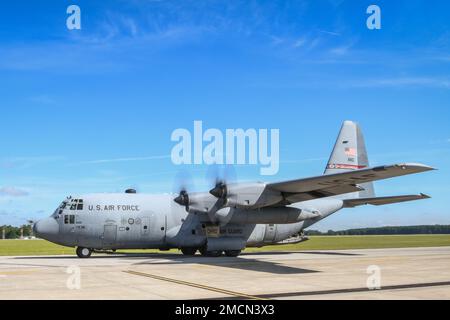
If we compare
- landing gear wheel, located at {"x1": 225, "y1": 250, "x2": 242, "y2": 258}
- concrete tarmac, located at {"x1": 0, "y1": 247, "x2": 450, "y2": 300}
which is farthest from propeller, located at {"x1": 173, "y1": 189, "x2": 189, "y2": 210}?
concrete tarmac, located at {"x1": 0, "y1": 247, "x2": 450, "y2": 300}

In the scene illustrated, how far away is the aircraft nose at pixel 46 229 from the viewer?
26.7 metres

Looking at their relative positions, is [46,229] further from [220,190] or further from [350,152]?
[350,152]

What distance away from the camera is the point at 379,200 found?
29938 mm

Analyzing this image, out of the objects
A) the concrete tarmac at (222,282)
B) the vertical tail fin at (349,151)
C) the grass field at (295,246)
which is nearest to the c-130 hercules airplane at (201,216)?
the vertical tail fin at (349,151)

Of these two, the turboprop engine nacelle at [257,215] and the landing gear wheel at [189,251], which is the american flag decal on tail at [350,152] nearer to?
the turboprop engine nacelle at [257,215]

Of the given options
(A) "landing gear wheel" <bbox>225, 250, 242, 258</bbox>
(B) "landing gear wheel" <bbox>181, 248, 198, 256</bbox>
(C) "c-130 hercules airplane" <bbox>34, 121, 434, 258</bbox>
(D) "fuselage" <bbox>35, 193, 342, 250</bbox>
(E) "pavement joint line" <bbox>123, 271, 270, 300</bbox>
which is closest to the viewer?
(E) "pavement joint line" <bbox>123, 271, 270, 300</bbox>

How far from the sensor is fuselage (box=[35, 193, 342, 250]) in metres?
26.7

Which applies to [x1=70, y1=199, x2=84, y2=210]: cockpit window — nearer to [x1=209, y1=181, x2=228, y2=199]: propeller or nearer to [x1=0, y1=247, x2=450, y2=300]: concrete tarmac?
[x1=0, y1=247, x2=450, y2=300]: concrete tarmac

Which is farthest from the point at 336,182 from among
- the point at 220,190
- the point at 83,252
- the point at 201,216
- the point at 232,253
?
the point at 83,252

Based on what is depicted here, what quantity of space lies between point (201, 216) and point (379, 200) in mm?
11518

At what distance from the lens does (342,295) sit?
1253 cm

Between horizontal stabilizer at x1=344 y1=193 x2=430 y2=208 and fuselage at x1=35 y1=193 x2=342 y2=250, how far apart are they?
2.63 meters
